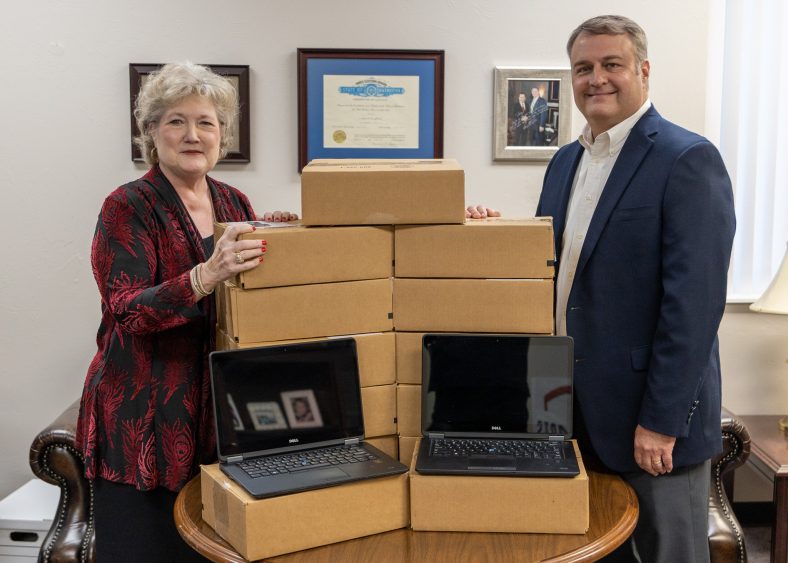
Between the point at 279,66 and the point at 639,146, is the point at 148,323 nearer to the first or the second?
the point at 639,146

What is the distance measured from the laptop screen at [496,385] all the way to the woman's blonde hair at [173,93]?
32.3 inches

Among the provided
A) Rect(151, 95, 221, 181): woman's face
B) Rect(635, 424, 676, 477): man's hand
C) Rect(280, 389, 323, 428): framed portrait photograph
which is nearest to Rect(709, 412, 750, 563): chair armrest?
Rect(635, 424, 676, 477): man's hand

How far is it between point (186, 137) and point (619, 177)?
1005 mm

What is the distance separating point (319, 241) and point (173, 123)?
577mm

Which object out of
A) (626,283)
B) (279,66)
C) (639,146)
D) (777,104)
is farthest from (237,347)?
(777,104)

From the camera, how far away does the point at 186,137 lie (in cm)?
193

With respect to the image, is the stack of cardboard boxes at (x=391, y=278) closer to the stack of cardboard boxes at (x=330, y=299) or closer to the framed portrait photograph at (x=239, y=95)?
the stack of cardboard boxes at (x=330, y=299)

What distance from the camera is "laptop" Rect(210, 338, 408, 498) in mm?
1490

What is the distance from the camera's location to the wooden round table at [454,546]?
1.37 m

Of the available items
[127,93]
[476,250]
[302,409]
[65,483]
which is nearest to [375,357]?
[302,409]

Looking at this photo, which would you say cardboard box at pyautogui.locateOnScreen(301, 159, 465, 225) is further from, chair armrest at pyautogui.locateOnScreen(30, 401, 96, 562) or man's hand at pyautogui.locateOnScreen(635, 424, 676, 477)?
chair armrest at pyautogui.locateOnScreen(30, 401, 96, 562)

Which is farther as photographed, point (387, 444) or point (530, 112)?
point (530, 112)

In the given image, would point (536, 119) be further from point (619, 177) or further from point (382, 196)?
point (382, 196)

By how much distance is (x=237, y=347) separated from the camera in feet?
5.27
